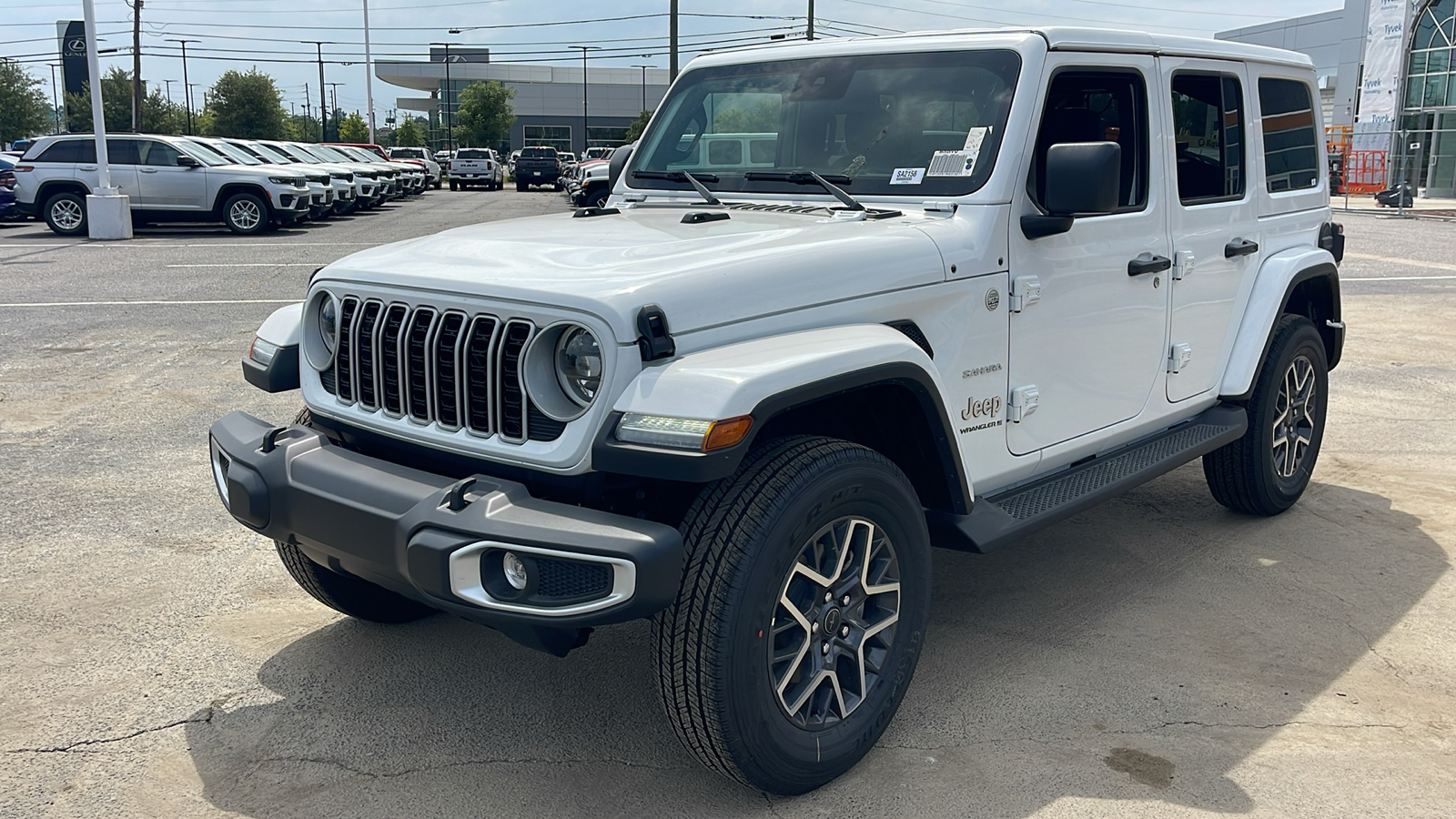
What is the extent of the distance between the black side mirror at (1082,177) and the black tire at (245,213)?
65.2 feet

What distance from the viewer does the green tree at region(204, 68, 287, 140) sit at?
69.1 meters

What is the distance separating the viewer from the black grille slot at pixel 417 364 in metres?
3.21

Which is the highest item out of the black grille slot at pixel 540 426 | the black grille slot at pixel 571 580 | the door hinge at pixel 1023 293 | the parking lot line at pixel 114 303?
the door hinge at pixel 1023 293

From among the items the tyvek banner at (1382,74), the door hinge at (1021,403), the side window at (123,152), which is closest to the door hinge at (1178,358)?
the door hinge at (1021,403)

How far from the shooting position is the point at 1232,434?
4.84 meters

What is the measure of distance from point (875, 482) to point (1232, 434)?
2.43 m

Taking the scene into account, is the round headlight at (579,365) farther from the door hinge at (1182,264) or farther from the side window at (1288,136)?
the side window at (1288,136)

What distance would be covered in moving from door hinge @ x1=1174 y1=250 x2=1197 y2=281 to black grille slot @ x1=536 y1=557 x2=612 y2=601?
2.82 meters

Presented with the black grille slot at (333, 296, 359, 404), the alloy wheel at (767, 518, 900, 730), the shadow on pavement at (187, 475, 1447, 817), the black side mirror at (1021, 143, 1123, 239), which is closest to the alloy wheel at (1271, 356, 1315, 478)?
the shadow on pavement at (187, 475, 1447, 817)

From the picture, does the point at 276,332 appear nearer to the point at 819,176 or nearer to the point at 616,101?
the point at 819,176

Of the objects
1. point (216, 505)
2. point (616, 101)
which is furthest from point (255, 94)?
point (216, 505)

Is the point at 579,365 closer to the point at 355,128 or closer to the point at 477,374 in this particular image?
the point at 477,374

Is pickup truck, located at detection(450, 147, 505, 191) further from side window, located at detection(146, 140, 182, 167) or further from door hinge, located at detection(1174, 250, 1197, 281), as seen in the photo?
door hinge, located at detection(1174, 250, 1197, 281)

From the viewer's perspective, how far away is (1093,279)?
13.3ft
